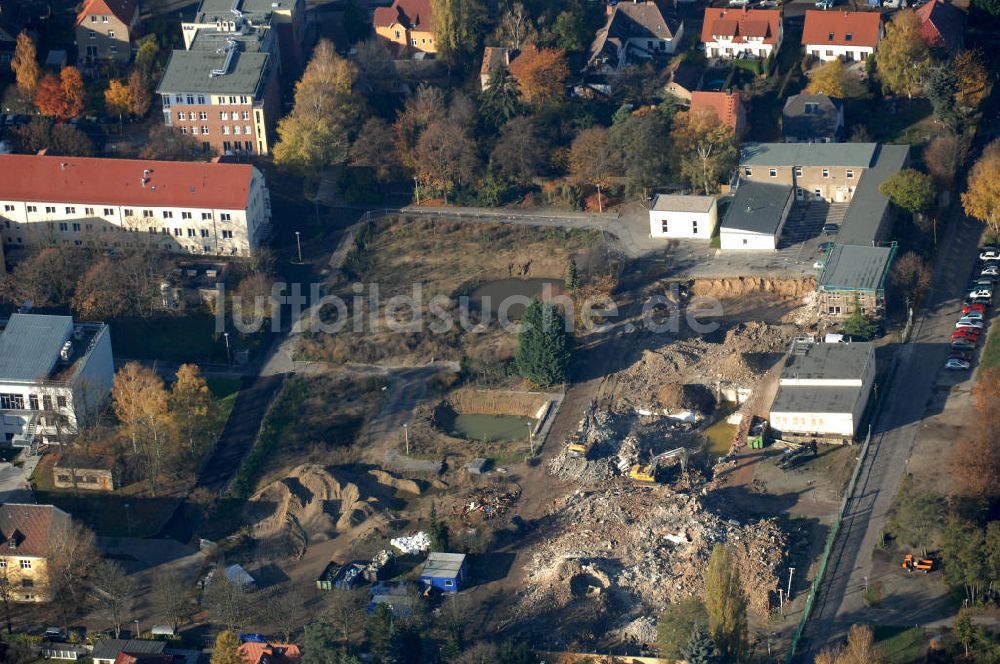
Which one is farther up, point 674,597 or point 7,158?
point 7,158

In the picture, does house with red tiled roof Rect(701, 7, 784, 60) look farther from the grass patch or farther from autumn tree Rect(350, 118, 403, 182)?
the grass patch

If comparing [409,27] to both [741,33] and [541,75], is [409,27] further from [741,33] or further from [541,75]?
[741,33]

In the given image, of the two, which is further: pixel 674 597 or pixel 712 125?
pixel 712 125

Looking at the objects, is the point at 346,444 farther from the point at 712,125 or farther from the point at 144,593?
the point at 712,125

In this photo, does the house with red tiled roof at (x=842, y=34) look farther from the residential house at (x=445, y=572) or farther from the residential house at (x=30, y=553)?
the residential house at (x=30, y=553)

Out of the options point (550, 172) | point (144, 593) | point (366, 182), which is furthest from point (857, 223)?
point (144, 593)

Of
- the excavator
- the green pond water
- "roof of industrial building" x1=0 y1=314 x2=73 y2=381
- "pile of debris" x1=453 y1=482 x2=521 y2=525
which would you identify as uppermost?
"roof of industrial building" x1=0 y1=314 x2=73 y2=381

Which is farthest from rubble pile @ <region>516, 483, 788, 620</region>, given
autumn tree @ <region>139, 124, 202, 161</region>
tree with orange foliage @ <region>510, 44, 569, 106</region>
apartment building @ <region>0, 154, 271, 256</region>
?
autumn tree @ <region>139, 124, 202, 161</region>
